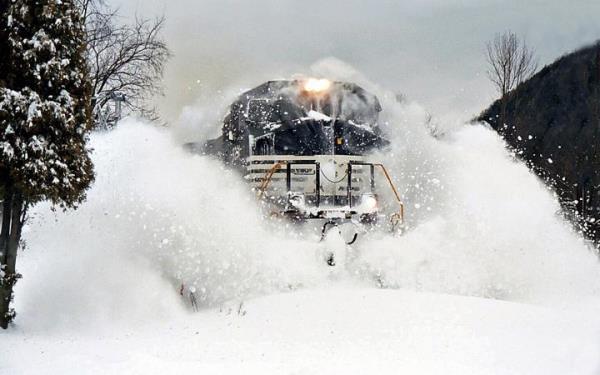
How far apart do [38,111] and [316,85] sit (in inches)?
286

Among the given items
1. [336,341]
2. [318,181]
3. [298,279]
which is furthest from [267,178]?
[336,341]

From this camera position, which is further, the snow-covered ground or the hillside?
the hillside

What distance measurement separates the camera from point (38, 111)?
376 inches

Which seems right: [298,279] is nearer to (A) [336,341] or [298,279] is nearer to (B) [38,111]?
(A) [336,341]

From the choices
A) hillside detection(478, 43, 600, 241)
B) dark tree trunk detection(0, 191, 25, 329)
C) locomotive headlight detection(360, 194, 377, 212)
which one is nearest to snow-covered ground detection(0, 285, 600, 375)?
dark tree trunk detection(0, 191, 25, 329)

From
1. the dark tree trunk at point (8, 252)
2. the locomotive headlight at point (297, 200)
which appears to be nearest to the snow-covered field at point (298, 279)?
the dark tree trunk at point (8, 252)

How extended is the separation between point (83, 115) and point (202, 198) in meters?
3.27

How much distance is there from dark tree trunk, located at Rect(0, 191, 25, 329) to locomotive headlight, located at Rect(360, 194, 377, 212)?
6821 millimetres

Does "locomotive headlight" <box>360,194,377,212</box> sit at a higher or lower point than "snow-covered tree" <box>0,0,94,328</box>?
lower

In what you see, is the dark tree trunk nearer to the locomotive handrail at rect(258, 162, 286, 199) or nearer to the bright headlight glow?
the locomotive handrail at rect(258, 162, 286, 199)

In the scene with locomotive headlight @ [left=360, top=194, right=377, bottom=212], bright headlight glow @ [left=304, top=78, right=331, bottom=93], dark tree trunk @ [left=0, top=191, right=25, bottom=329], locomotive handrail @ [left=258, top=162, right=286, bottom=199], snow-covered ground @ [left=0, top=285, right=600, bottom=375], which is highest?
bright headlight glow @ [left=304, top=78, right=331, bottom=93]

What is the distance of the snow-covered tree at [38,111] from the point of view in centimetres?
951

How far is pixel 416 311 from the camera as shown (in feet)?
31.7

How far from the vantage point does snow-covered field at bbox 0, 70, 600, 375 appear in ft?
26.4
